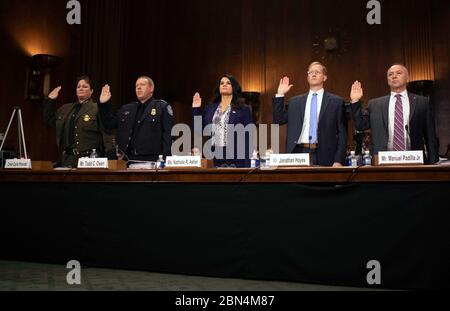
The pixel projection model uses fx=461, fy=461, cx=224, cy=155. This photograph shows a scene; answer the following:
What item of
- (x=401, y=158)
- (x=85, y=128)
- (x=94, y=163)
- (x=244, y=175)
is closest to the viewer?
(x=401, y=158)

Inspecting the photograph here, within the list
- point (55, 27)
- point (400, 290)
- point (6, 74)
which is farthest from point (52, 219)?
point (55, 27)

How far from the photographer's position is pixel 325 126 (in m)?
3.41

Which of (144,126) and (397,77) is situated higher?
(397,77)

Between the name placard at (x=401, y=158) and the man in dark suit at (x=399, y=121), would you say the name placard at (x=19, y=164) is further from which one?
the name placard at (x=401, y=158)

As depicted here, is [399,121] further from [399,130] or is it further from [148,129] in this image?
[148,129]


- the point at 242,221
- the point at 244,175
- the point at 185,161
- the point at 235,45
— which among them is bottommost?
the point at 242,221

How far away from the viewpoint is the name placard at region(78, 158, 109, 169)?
11.0 feet

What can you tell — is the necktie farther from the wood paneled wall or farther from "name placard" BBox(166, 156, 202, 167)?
the wood paneled wall

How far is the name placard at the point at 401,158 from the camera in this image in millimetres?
2680

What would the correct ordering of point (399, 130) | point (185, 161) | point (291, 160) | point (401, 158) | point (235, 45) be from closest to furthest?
1. point (401, 158)
2. point (291, 160)
3. point (185, 161)
4. point (399, 130)
5. point (235, 45)

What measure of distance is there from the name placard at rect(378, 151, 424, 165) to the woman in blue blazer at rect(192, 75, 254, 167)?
1203mm

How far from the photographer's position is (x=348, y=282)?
272 centimetres

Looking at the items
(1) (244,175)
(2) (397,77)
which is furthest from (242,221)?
(2) (397,77)

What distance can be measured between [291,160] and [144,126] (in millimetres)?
1467
